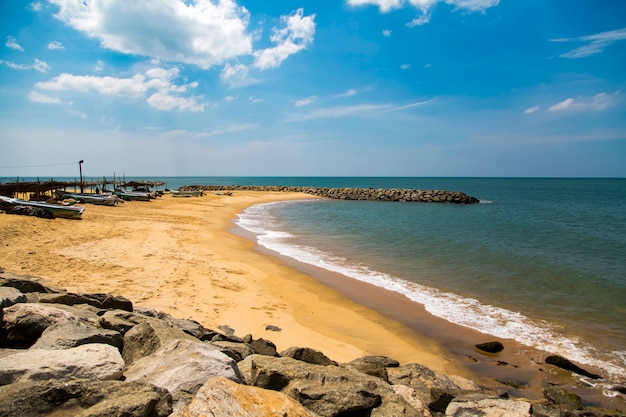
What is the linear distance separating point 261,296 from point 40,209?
762 inches

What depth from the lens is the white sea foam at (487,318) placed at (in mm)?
8531

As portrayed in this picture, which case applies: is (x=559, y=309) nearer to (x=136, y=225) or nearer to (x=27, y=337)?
(x=27, y=337)

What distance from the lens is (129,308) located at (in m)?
7.27

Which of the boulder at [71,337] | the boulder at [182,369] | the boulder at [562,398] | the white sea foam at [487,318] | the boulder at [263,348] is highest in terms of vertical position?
the boulder at [71,337]

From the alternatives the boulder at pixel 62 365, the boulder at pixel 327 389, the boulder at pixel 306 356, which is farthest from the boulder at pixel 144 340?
the boulder at pixel 306 356

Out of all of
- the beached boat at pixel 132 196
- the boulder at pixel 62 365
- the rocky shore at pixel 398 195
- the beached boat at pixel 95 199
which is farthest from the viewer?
the rocky shore at pixel 398 195

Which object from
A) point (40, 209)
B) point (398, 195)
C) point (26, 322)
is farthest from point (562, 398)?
point (398, 195)

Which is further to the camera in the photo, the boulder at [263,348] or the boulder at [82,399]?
the boulder at [263,348]

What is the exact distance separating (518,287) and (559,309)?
2.24 meters

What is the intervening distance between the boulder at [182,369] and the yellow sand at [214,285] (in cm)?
396

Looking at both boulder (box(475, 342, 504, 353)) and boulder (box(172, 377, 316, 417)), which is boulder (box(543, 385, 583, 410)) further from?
boulder (box(172, 377, 316, 417))

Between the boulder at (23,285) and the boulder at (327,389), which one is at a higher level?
the boulder at (23,285)

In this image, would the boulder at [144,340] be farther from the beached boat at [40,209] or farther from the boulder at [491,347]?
the beached boat at [40,209]

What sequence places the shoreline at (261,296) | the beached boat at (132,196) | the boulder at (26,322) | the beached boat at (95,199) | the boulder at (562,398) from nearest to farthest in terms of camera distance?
the boulder at (26,322) → the boulder at (562,398) → the shoreline at (261,296) → the beached boat at (95,199) → the beached boat at (132,196)
